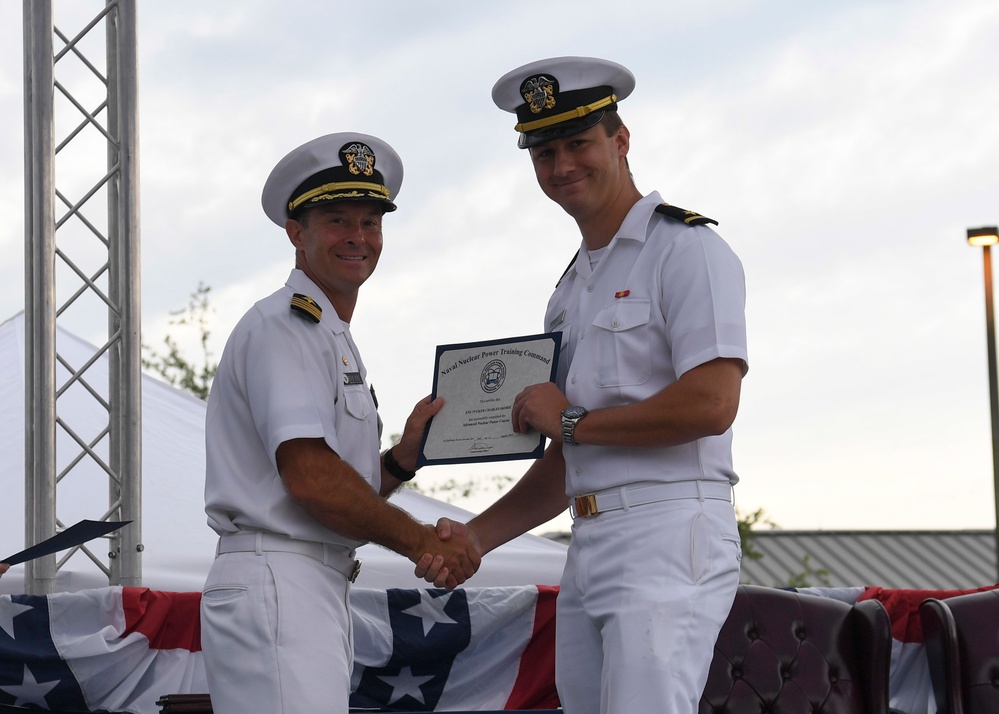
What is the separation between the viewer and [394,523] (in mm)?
2701

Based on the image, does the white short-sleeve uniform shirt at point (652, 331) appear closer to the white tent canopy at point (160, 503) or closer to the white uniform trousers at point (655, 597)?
the white uniform trousers at point (655, 597)

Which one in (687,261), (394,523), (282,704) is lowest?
(282,704)

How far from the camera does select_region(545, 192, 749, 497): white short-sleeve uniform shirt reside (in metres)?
2.45

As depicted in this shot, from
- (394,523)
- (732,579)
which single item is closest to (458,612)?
(394,523)

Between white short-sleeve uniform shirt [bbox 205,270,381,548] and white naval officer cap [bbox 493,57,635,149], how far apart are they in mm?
651

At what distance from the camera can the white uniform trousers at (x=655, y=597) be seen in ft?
7.69

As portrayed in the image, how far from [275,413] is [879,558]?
22.8 m

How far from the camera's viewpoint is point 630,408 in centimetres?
247

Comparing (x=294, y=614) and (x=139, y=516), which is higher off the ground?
(x=139, y=516)

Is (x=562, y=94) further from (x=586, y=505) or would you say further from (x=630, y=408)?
(x=586, y=505)

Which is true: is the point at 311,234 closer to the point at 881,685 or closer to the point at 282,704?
the point at 282,704

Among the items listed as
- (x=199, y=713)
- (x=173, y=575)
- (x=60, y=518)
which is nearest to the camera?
(x=199, y=713)

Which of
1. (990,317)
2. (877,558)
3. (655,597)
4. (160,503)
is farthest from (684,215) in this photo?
(877,558)

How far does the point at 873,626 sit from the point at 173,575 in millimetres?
2675
